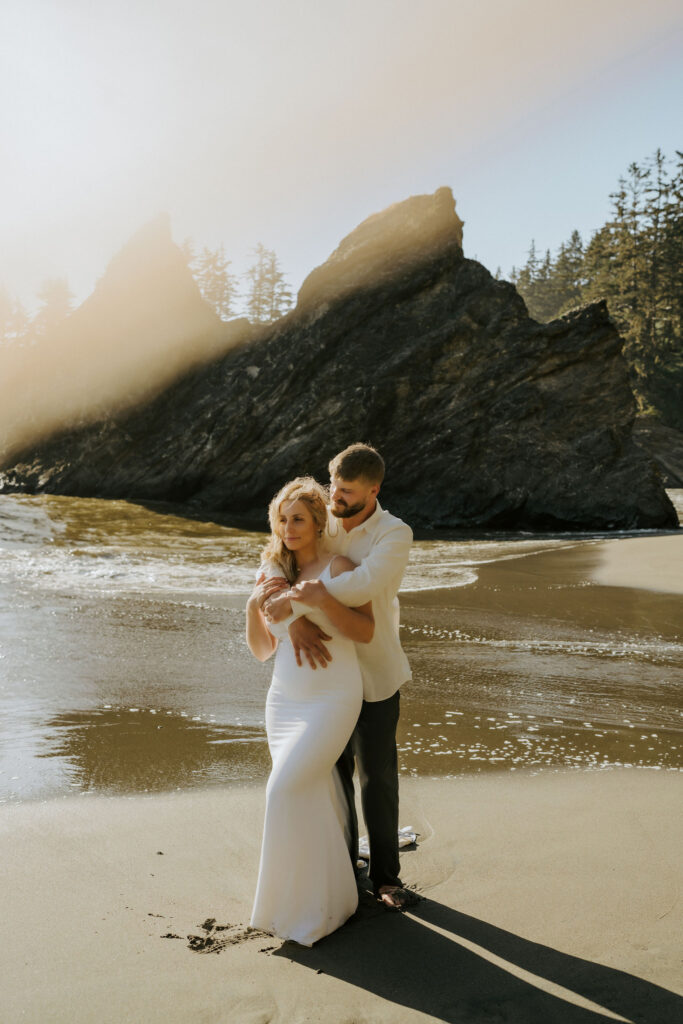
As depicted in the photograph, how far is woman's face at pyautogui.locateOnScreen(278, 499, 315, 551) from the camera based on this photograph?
3.61m

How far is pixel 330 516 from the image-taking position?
150 inches

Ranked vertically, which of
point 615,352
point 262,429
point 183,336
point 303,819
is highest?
point 183,336

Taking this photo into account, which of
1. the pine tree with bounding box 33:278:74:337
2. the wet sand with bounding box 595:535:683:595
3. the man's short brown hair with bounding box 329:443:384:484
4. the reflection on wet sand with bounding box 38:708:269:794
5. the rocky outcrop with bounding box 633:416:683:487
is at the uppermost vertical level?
the pine tree with bounding box 33:278:74:337

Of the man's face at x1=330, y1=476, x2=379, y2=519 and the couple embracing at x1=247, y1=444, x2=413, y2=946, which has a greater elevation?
the man's face at x1=330, y1=476, x2=379, y2=519

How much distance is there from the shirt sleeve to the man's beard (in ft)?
0.64

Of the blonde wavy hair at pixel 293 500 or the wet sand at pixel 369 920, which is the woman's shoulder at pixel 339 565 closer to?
the blonde wavy hair at pixel 293 500

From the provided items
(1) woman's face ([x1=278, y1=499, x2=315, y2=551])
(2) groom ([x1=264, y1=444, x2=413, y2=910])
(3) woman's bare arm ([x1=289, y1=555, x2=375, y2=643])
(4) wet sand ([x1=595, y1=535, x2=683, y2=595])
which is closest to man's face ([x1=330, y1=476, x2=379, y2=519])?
(2) groom ([x1=264, y1=444, x2=413, y2=910])

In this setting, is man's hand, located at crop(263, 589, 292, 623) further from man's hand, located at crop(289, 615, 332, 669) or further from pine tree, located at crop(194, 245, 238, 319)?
pine tree, located at crop(194, 245, 238, 319)

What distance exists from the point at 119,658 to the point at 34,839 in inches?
157

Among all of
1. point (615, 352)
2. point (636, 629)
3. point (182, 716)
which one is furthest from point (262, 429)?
point (182, 716)

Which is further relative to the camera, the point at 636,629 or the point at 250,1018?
the point at 636,629

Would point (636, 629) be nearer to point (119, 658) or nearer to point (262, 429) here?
point (119, 658)

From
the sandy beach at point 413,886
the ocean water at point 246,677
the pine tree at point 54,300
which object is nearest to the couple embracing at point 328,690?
the sandy beach at point 413,886

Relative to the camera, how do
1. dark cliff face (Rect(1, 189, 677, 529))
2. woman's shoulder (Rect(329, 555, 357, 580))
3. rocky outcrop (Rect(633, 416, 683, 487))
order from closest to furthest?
woman's shoulder (Rect(329, 555, 357, 580)), dark cliff face (Rect(1, 189, 677, 529)), rocky outcrop (Rect(633, 416, 683, 487))
